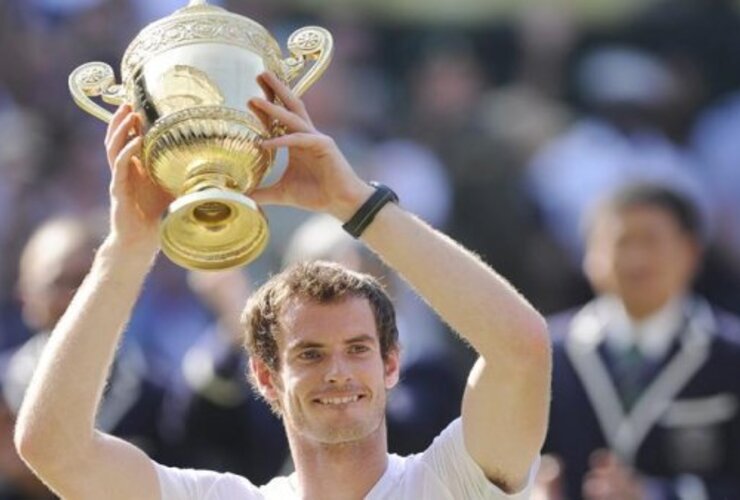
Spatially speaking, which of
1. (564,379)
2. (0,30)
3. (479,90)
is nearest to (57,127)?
(0,30)

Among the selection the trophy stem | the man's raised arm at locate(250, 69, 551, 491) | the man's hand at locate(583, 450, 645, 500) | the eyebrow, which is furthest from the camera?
the man's hand at locate(583, 450, 645, 500)

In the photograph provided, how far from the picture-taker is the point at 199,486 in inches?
217

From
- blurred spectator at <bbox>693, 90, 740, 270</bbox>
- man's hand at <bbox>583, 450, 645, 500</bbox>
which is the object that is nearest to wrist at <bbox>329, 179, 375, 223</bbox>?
man's hand at <bbox>583, 450, 645, 500</bbox>

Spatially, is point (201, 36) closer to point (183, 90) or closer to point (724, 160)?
point (183, 90)

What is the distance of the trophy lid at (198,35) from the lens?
5164 mm

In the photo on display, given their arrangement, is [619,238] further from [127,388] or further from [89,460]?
[89,460]

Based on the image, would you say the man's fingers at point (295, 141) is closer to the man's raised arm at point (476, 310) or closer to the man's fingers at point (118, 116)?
the man's raised arm at point (476, 310)

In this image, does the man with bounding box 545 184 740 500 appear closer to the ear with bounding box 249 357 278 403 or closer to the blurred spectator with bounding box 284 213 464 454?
the blurred spectator with bounding box 284 213 464 454

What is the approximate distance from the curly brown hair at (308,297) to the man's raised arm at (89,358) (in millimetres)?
392

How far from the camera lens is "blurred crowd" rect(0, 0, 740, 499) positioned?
7961 mm

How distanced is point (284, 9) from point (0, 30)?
147 centimetres

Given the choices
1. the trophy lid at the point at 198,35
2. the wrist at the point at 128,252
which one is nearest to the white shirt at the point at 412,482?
the wrist at the point at 128,252

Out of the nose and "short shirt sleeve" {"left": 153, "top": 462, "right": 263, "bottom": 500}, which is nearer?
the nose

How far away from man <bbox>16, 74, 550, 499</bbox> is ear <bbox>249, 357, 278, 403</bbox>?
11 centimetres
